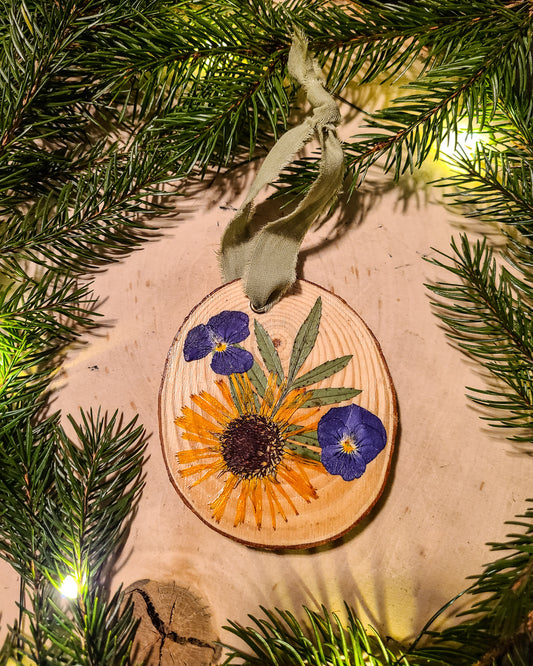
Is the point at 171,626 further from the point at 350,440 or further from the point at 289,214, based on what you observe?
the point at 289,214

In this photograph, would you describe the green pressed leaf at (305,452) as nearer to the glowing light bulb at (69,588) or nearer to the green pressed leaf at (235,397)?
the green pressed leaf at (235,397)

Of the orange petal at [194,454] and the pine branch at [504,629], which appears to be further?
the orange petal at [194,454]

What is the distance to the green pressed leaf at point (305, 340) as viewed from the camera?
0.51 meters

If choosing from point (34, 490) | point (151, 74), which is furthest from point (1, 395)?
point (151, 74)

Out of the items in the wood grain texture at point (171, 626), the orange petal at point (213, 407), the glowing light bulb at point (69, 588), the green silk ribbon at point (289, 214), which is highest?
the green silk ribbon at point (289, 214)

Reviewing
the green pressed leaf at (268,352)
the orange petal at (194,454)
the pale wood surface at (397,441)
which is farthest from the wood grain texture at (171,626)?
the green pressed leaf at (268,352)

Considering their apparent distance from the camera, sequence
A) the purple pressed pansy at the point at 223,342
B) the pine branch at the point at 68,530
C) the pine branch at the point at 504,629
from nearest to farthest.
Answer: the pine branch at the point at 504,629 → the pine branch at the point at 68,530 → the purple pressed pansy at the point at 223,342

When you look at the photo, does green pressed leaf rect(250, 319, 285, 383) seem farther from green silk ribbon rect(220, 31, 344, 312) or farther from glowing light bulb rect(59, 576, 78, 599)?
glowing light bulb rect(59, 576, 78, 599)

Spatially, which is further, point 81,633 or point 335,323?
point 335,323

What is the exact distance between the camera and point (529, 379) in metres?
0.44

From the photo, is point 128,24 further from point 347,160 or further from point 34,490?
point 34,490

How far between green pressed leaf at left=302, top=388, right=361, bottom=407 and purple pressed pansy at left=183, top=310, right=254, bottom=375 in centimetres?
7

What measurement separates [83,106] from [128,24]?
0.36ft

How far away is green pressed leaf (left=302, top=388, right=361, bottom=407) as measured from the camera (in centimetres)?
50
